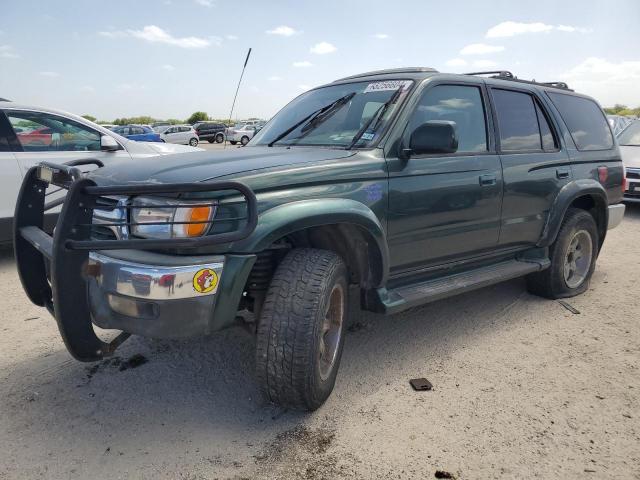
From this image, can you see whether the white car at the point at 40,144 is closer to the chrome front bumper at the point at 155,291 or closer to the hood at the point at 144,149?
the hood at the point at 144,149

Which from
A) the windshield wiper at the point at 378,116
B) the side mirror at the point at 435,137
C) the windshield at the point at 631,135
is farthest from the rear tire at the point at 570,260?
the windshield at the point at 631,135

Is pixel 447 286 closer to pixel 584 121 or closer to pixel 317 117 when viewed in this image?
pixel 317 117

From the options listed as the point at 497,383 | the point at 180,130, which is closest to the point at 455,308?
the point at 497,383

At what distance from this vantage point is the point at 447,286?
342cm

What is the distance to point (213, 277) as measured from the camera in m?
2.25

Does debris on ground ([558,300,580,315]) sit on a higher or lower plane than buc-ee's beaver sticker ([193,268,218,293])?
lower

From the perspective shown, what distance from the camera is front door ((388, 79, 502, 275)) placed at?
10.2 feet

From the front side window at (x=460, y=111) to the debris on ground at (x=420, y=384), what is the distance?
1.59 meters

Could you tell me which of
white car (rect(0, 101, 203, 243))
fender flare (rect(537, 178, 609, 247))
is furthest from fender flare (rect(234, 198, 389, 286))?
white car (rect(0, 101, 203, 243))

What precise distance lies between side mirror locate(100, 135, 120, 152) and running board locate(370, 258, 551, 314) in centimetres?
414

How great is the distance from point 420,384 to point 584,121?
3.17 m

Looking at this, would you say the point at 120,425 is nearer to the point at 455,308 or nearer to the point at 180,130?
the point at 455,308

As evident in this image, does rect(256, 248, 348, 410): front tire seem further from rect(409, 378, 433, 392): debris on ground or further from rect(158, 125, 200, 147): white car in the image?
rect(158, 125, 200, 147): white car

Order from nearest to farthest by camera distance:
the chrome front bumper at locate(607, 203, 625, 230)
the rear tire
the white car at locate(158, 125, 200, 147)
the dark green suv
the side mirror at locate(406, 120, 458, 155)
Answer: the dark green suv < the side mirror at locate(406, 120, 458, 155) < the rear tire < the chrome front bumper at locate(607, 203, 625, 230) < the white car at locate(158, 125, 200, 147)
